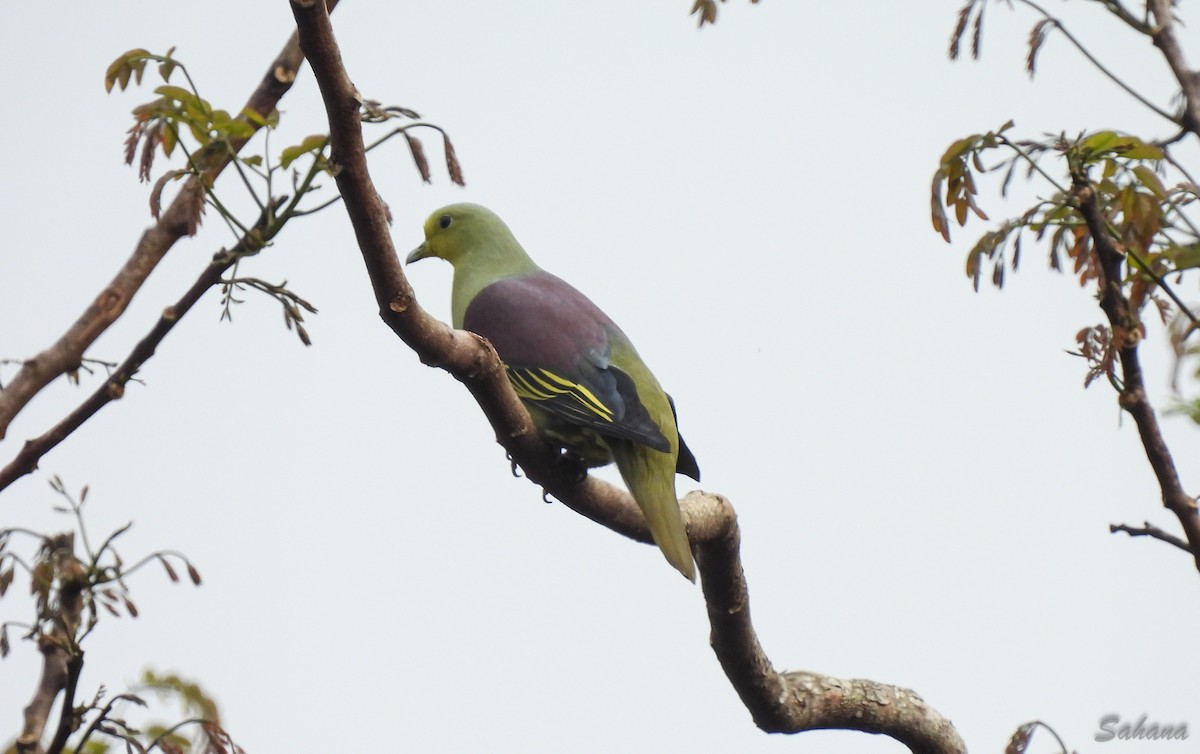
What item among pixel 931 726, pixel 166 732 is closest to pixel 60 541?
pixel 166 732

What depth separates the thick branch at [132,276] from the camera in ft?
5.62

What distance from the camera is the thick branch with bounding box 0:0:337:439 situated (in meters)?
1.71

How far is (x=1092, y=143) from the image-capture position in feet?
6.25

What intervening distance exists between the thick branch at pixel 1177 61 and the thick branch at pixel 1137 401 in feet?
1.64

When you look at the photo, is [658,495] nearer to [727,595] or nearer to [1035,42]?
[727,595]

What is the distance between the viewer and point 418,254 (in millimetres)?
4227

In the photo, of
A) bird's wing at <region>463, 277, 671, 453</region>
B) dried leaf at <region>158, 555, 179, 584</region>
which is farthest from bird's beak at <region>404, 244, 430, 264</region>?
dried leaf at <region>158, 555, 179, 584</region>

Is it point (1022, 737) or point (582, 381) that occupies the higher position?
point (582, 381)

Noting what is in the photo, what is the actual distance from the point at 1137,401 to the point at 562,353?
194cm

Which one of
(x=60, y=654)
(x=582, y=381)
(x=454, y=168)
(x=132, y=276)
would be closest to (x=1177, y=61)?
(x=454, y=168)

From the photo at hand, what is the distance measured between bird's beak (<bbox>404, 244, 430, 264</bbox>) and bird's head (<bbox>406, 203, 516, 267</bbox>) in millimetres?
27

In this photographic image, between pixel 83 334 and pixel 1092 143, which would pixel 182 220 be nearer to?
pixel 83 334

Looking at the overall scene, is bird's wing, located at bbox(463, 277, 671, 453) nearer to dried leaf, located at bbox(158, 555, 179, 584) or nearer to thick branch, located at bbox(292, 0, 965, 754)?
thick branch, located at bbox(292, 0, 965, 754)

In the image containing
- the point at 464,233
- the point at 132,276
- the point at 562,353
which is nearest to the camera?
the point at 132,276
